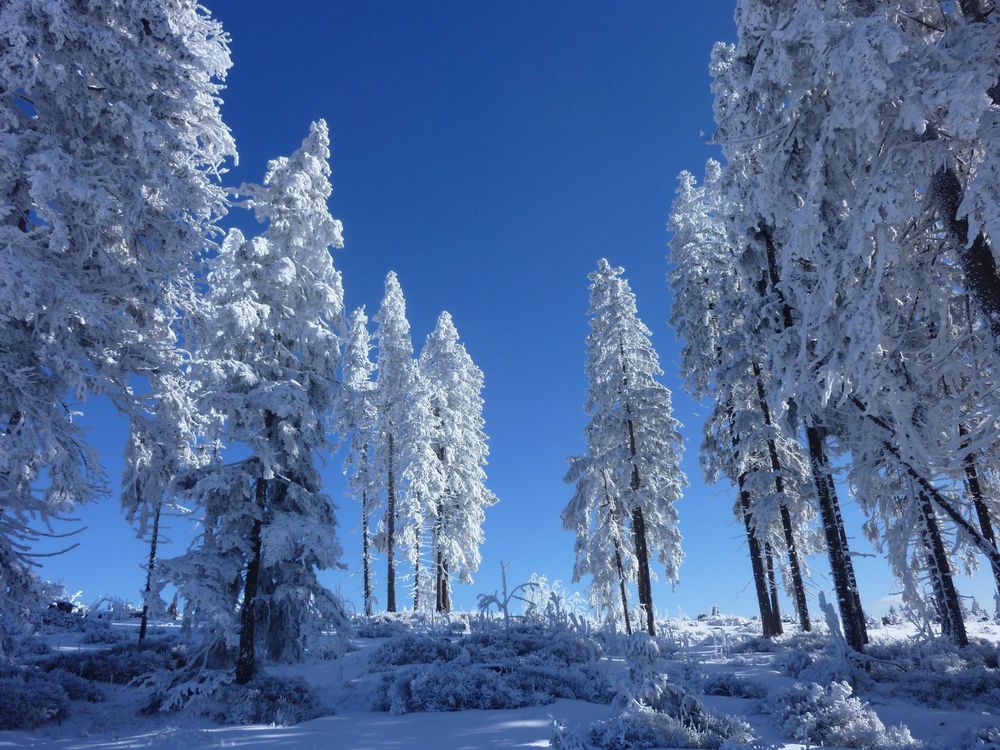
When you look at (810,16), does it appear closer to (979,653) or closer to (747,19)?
(747,19)

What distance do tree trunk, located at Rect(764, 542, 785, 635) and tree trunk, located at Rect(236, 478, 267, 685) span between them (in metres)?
16.0

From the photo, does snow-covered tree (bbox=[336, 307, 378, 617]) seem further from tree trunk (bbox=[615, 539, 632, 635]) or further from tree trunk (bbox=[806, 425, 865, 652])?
tree trunk (bbox=[806, 425, 865, 652])

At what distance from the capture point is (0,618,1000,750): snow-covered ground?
313 inches

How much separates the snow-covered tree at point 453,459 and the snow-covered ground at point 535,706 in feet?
45.1

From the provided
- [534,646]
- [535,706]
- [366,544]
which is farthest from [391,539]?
[535,706]

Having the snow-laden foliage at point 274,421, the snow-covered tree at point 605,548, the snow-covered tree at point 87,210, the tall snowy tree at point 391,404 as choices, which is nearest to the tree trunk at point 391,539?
the tall snowy tree at point 391,404

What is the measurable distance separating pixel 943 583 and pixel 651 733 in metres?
11.7

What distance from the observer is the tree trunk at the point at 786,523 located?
1828cm

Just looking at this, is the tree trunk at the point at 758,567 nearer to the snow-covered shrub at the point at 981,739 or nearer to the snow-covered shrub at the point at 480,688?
the snow-covered shrub at the point at 480,688

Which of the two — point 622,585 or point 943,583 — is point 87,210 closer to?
point 943,583

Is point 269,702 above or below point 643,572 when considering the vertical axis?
below

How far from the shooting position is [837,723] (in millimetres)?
7551

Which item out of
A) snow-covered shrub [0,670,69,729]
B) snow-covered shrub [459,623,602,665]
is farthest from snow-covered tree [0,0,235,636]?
snow-covered shrub [459,623,602,665]

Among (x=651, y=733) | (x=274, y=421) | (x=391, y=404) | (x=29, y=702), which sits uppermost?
(x=391, y=404)
